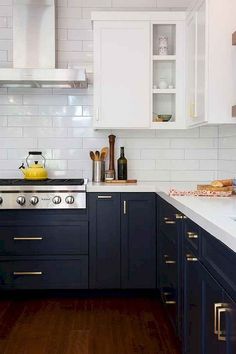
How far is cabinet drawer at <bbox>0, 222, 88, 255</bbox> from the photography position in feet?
12.0

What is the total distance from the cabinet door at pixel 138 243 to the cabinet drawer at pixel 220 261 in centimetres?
177

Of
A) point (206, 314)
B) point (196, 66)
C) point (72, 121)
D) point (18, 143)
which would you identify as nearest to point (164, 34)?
point (196, 66)

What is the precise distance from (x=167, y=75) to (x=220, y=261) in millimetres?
2673

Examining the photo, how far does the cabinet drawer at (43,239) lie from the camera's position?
366 centimetres

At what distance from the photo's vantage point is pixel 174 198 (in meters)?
2.68

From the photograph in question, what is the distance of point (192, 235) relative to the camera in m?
2.15

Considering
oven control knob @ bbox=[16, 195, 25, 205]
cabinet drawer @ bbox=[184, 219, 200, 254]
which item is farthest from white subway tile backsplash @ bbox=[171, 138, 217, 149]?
cabinet drawer @ bbox=[184, 219, 200, 254]

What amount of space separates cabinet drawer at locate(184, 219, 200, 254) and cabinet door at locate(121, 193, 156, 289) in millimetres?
1349

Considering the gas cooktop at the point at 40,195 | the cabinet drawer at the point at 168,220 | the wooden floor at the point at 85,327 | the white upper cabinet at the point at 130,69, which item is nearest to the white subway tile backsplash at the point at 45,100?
the white upper cabinet at the point at 130,69

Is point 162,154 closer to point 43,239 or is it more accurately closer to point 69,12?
point 43,239

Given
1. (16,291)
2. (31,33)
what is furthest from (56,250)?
(31,33)

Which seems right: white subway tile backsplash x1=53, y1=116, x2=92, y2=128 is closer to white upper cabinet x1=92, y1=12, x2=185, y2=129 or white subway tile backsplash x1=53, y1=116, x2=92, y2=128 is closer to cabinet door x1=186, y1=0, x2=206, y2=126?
white upper cabinet x1=92, y1=12, x2=185, y2=129

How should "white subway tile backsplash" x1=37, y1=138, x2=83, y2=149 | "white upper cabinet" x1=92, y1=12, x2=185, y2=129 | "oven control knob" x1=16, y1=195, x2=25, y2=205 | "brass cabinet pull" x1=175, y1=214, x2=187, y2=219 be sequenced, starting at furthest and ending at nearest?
"white subway tile backsplash" x1=37, y1=138, x2=83, y2=149 < "white upper cabinet" x1=92, y1=12, x2=185, y2=129 < "oven control knob" x1=16, y1=195, x2=25, y2=205 < "brass cabinet pull" x1=175, y1=214, x2=187, y2=219

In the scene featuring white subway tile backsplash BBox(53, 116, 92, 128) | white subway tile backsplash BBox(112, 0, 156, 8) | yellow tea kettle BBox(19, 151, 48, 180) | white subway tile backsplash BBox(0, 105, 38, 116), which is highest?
white subway tile backsplash BBox(112, 0, 156, 8)
